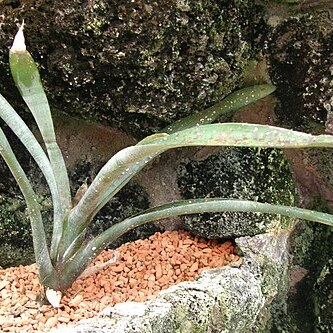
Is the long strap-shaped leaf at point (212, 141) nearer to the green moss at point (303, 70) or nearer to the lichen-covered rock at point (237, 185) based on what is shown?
the lichen-covered rock at point (237, 185)

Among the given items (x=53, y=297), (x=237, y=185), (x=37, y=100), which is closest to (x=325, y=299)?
(x=237, y=185)

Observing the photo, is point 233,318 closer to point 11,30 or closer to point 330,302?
point 330,302

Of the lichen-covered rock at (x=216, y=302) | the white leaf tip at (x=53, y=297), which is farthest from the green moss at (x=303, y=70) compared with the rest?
the white leaf tip at (x=53, y=297)

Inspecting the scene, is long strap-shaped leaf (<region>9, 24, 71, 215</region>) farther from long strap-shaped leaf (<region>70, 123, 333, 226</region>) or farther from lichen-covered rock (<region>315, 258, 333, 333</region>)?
lichen-covered rock (<region>315, 258, 333, 333</region>)

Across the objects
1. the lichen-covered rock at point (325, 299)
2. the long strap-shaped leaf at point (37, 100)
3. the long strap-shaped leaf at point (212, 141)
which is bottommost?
the lichen-covered rock at point (325, 299)

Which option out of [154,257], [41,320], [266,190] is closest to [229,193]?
[266,190]

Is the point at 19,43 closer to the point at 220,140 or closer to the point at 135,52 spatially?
the point at 135,52
